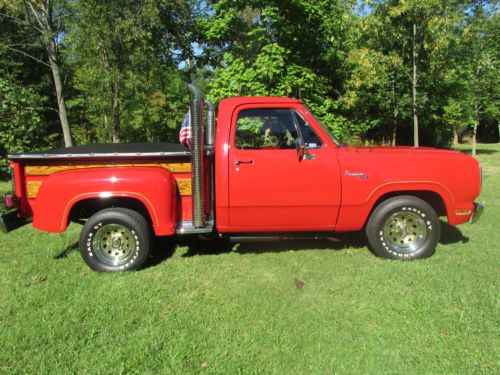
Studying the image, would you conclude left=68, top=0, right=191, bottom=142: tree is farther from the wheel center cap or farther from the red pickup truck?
the wheel center cap

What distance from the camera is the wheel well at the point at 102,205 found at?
4652 mm

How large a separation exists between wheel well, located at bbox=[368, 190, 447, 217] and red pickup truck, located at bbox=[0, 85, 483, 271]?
2 centimetres

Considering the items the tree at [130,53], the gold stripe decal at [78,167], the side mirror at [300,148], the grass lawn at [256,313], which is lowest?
the grass lawn at [256,313]

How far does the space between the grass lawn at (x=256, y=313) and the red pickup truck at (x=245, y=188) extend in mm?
414

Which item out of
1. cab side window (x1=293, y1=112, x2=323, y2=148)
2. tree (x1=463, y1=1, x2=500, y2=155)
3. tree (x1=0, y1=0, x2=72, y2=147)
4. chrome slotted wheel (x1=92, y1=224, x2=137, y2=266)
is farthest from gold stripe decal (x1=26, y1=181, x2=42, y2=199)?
tree (x1=463, y1=1, x2=500, y2=155)

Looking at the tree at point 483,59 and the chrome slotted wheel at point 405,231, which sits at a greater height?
the tree at point 483,59

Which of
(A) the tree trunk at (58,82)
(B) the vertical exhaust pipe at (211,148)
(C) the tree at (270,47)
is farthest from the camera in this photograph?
(A) the tree trunk at (58,82)

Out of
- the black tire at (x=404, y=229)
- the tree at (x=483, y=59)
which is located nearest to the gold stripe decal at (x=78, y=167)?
the black tire at (x=404, y=229)

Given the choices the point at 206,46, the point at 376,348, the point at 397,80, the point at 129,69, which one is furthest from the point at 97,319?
the point at 397,80

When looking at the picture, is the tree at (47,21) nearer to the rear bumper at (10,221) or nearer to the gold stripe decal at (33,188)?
the gold stripe decal at (33,188)

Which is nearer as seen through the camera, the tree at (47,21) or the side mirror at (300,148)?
the side mirror at (300,148)

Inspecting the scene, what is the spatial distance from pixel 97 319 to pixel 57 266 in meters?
1.60

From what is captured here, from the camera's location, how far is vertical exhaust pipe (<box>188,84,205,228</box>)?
4.34 metres

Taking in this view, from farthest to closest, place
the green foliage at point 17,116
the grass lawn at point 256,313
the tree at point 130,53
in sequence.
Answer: the green foliage at point 17,116, the tree at point 130,53, the grass lawn at point 256,313
